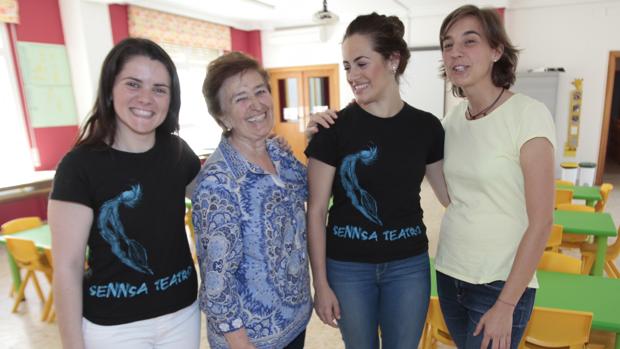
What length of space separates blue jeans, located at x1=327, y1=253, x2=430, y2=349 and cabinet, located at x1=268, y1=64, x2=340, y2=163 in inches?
267

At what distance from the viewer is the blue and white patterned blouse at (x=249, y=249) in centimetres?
108

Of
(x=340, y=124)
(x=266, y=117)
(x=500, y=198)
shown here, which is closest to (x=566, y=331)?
(x=500, y=198)

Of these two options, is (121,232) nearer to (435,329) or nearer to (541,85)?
(435,329)

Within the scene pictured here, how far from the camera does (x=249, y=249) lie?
1.14 metres

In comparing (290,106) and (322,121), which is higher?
(322,121)

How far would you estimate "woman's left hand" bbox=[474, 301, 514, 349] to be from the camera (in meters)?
1.16

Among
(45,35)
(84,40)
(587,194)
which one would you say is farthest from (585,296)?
(45,35)

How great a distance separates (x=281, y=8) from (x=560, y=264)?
6258mm

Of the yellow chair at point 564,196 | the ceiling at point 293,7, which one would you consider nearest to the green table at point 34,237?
the ceiling at point 293,7

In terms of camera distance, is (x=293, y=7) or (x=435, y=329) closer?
(x=435, y=329)

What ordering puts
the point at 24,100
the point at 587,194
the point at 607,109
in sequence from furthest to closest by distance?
1. the point at 607,109
2. the point at 24,100
3. the point at 587,194

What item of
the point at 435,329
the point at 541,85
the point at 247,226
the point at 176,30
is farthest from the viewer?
the point at 176,30

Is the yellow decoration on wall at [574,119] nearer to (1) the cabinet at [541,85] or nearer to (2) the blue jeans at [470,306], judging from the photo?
(1) the cabinet at [541,85]

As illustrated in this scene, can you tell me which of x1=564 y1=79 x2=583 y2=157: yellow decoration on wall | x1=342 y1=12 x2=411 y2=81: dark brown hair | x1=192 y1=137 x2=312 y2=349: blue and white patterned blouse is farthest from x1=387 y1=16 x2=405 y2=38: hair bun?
x1=564 y1=79 x2=583 y2=157: yellow decoration on wall
